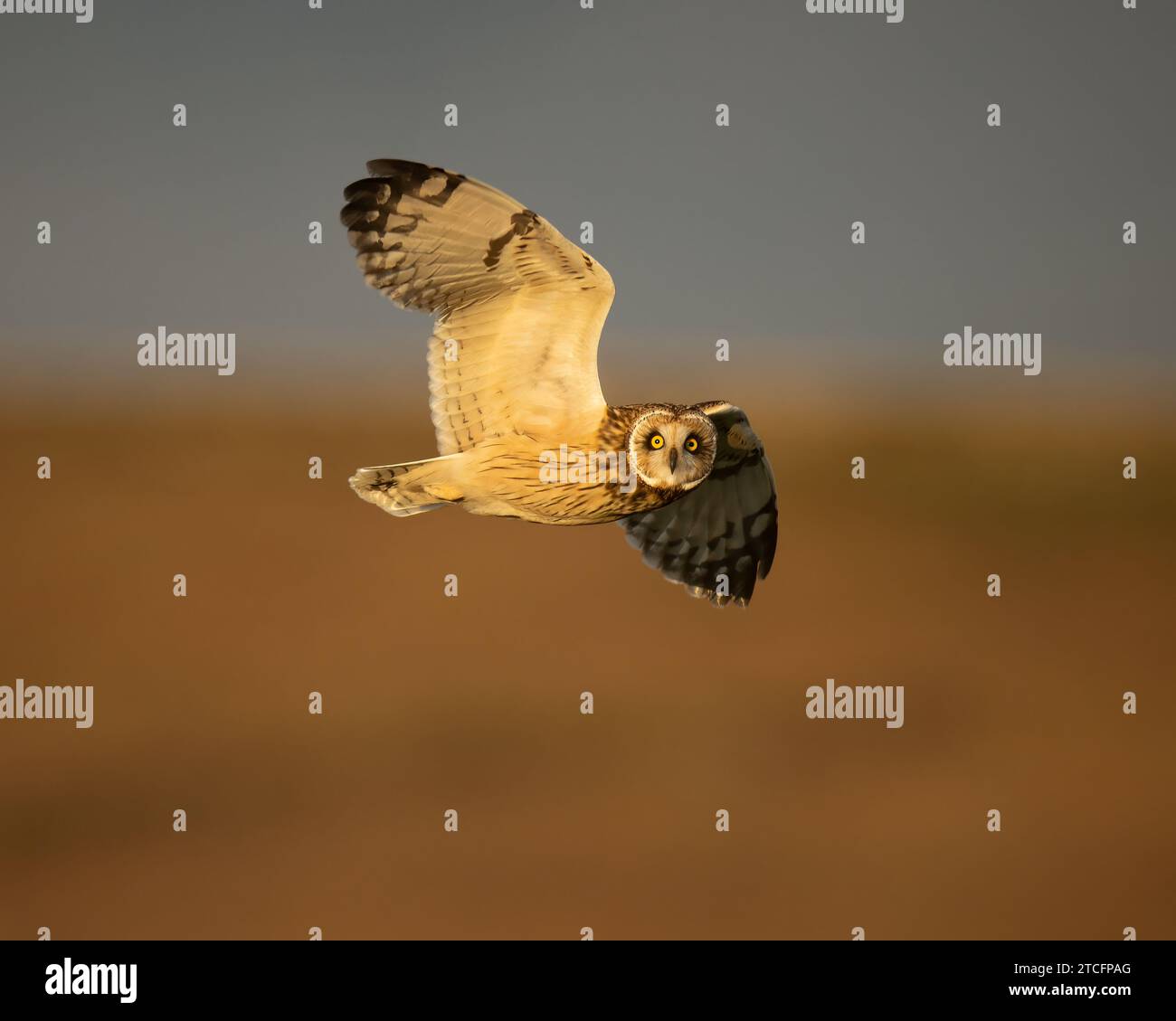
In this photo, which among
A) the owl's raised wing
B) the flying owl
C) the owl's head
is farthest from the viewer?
the owl's raised wing

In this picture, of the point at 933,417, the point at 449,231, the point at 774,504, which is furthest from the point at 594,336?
the point at 933,417

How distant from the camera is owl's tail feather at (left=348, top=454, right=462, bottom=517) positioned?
4570mm

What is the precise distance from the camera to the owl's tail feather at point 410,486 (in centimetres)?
457

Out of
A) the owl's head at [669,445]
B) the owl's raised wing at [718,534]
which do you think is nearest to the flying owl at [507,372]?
the owl's head at [669,445]

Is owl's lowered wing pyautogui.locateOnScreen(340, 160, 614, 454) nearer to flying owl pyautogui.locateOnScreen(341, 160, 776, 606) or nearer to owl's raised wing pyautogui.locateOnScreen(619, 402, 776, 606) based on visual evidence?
flying owl pyautogui.locateOnScreen(341, 160, 776, 606)

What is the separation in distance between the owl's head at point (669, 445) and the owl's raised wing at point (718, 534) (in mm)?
1200

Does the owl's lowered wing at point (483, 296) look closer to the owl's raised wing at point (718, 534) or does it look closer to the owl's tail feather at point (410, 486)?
the owl's tail feather at point (410, 486)

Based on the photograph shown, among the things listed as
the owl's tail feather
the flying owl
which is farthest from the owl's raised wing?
the owl's tail feather

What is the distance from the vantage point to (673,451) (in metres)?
4.30

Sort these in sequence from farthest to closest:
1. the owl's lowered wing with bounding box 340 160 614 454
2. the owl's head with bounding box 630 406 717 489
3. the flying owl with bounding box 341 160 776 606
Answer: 1. the owl's lowered wing with bounding box 340 160 614 454
2. the flying owl with bounding box 341 160 776 606
3. the owl's head with bounding box 630 406 717 489

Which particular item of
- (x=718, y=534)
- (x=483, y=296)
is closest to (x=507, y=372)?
(x=483, y=296)

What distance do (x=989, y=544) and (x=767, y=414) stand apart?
32.4 ft

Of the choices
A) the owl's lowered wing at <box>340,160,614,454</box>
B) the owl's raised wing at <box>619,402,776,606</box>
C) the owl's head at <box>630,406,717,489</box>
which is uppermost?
the owl's lowered wing at <box>340,160,614,454</box>

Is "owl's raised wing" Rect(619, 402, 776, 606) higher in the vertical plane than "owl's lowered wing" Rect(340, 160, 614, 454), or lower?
lower
